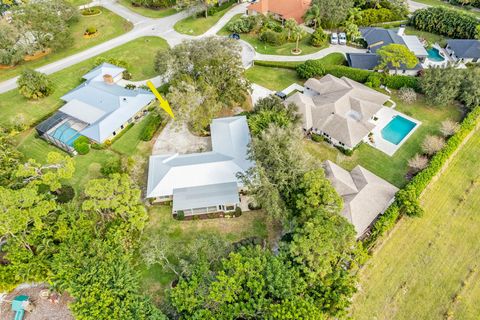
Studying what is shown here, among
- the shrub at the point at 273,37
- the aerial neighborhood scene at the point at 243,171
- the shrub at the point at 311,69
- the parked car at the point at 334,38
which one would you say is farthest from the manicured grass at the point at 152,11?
the shrub at the point at 311,69

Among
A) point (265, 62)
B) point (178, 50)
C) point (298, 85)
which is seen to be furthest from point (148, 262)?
point (265, 62)

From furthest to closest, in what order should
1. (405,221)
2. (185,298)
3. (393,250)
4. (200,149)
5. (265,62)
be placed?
(265,62) → (200,149) → (405,221) → (393,250) → (185,298)

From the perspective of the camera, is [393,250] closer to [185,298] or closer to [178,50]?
[185,298]

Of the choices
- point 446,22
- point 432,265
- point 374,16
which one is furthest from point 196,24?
point 432,265

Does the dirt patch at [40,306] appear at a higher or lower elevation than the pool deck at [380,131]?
lower

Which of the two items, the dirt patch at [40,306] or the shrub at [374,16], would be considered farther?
the shrub at [374,16]

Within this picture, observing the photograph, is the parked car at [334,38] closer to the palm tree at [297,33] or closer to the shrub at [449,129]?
the palm tree at [297,33]

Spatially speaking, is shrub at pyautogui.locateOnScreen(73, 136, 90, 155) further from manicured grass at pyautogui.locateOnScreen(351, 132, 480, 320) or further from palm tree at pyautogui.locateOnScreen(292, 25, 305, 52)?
palm tree at pyautogui.locateOnScreen(292, 25, 305, 52)
